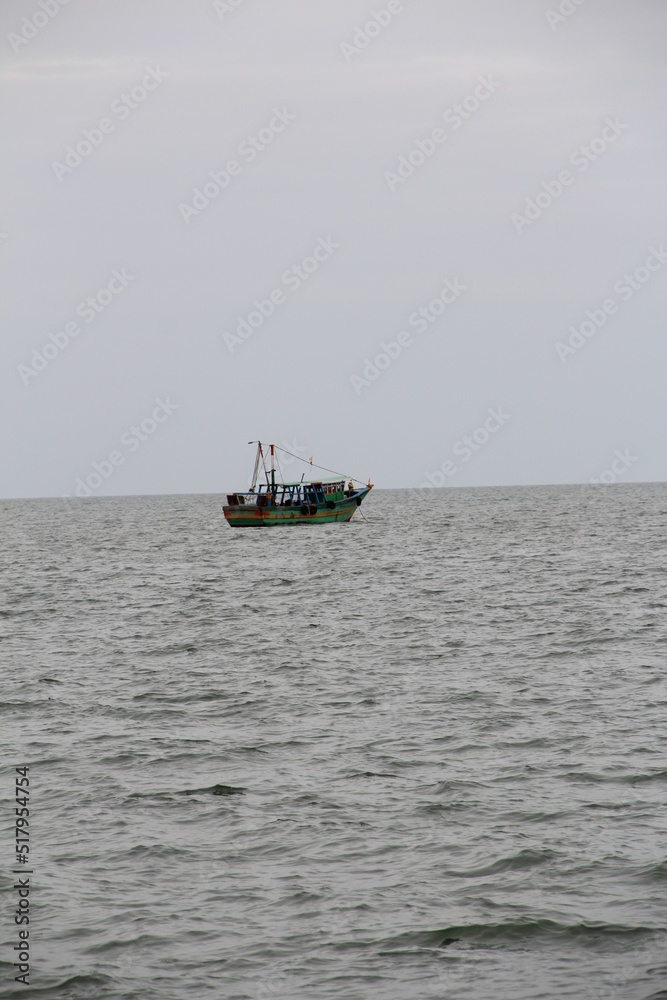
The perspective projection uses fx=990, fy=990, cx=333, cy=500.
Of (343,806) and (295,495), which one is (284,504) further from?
(343,806)

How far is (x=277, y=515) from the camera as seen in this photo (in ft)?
249

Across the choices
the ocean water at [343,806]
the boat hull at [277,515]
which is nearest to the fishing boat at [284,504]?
the boat hull at [277,515]

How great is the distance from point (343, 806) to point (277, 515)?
211 feet

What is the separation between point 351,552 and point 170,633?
29462 millimetres

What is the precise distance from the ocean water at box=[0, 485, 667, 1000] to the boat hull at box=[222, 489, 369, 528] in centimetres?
4763

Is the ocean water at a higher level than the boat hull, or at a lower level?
lower

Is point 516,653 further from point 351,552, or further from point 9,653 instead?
point 351,552

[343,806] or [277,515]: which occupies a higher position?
[277,515]

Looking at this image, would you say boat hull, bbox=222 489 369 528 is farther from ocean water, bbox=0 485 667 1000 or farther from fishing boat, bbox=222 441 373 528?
ocean water, bbox=0 485 667 1000

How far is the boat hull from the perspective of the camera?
249 feet

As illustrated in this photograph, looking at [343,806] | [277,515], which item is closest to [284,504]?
[277,515]

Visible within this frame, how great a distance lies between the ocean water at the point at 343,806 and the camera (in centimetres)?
816

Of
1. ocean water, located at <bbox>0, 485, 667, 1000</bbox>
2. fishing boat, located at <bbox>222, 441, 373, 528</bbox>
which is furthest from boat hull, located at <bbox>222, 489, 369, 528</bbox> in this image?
ocean water, located at <bbox>0, 485, 667, 1000</bbox>

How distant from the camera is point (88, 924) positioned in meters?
8.87
